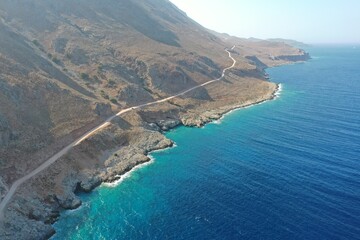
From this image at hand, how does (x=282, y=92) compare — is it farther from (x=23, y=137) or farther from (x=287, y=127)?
(x=23, y=137)

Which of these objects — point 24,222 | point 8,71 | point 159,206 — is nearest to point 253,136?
point 159,206

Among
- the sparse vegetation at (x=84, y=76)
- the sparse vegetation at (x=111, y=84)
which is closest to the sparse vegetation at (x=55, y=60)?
the sparse vegetation at (x=84, y=76)

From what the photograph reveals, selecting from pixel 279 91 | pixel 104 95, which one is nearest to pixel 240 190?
pixel 104 95

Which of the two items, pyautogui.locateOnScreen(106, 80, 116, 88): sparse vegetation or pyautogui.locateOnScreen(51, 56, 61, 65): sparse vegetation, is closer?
pyautogui.locateOnScreen(106, 80, 116, 88): sparse vegetation

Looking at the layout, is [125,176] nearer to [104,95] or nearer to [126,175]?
[126,175]

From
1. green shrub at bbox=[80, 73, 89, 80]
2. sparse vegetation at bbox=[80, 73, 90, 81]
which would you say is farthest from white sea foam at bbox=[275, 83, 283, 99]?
green shrub at bbox=[80, 73, 89, 80]

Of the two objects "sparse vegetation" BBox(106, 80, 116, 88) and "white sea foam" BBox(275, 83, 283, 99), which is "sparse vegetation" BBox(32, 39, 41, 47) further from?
"white sea foam" BBox(275, 83, 283, 99)

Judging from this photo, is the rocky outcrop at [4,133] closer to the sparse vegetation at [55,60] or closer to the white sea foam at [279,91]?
the sparse vegetation at [55,60]
